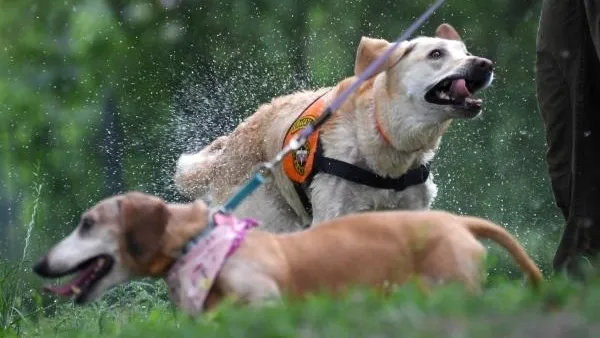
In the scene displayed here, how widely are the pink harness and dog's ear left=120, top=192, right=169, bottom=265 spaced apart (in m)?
0.12

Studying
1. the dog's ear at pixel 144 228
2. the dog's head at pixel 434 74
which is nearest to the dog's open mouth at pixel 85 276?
the dog's ear at pixel 144 228

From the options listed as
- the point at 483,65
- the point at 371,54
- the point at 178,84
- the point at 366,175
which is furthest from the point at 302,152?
the point at 178,84

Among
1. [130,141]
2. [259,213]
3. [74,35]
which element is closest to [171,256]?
[259,213]

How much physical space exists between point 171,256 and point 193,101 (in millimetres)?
9135

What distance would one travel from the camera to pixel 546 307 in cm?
434

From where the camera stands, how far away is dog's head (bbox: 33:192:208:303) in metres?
5.48

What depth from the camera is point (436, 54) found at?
8305 mm

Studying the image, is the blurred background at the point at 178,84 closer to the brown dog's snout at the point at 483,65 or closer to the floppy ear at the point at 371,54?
the floppy ear at the point at 371,54

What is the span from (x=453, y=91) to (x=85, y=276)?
3337 mm

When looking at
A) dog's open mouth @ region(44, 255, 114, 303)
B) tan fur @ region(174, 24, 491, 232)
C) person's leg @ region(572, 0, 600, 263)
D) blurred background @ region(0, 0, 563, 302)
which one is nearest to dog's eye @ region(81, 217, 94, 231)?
dog's open mouth @ region(44, 255, 114, 303)

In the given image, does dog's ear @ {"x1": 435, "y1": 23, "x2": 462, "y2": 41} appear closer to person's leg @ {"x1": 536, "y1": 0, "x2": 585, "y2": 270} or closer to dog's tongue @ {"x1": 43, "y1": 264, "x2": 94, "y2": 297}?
person's leg @ {"x1": 536, "y1": 0, "x2": 585, "y2": 270}

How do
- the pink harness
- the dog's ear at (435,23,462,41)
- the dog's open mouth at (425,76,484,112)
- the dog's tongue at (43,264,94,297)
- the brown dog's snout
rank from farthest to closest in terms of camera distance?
the dog's ear at (435,23,462,41) → the dog's open mouth at (425,76,484,112) → the brown dog's snout → the dog's tongue at (43,264,94,297) → the pink harness

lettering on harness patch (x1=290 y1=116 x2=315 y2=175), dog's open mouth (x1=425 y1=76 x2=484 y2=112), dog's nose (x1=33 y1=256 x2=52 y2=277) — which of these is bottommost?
lettering on harness patch (x1=290 y1=116 x2=315 y2=175)

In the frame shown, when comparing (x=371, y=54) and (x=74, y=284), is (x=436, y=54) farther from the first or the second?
(x=74, y=284)
